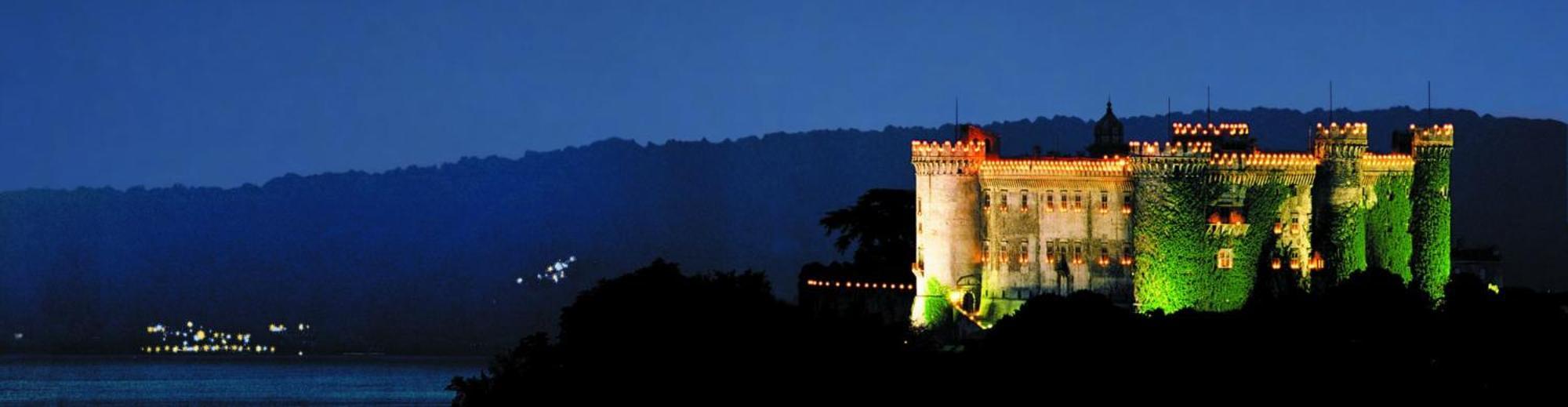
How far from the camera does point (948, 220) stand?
338 feet

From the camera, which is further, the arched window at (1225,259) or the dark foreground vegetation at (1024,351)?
the arched window at (1225,259)

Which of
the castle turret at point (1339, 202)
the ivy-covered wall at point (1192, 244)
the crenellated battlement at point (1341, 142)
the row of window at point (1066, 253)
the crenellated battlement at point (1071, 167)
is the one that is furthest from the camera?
the row of window at point (1066, 253)

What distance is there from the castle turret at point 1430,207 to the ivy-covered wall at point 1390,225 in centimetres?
38

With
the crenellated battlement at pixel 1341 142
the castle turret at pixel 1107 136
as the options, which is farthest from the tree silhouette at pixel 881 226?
the crenellated battlement at pixel 1341 142

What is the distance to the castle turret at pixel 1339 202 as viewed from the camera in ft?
330

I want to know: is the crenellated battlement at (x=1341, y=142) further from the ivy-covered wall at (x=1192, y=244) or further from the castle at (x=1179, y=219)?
the ivy-covered wall at (x=1192, y=244)

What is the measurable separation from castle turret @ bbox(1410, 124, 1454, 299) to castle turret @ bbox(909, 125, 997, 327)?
1407 centimetres

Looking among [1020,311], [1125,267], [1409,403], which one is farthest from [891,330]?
[1409,403]

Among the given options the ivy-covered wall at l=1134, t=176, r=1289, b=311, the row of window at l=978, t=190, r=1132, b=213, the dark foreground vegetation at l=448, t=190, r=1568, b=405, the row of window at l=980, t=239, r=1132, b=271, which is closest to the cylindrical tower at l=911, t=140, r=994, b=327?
the row of window at l=978, t=190, r=1132, b=213

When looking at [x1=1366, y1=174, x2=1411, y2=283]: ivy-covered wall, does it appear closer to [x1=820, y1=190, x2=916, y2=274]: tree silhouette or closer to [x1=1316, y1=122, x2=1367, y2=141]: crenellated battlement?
[x1=1316, y1=122, x2=1367, y2=141]: crenellated battlement

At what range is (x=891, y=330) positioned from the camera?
94.1 metres

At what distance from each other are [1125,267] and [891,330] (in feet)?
35.9

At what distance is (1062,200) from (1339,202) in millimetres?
8890

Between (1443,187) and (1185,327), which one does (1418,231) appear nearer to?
(1443,187)
